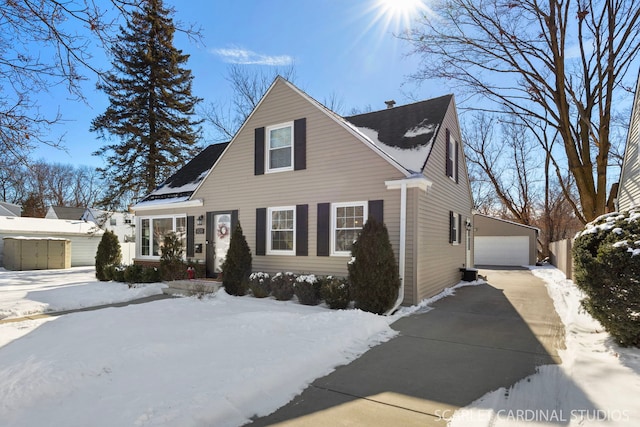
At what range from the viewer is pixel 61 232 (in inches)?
859

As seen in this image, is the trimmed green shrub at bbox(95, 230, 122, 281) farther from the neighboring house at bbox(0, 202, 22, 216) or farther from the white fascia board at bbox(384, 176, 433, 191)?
the neighboring house at bbox(0, 202, 22, 216)

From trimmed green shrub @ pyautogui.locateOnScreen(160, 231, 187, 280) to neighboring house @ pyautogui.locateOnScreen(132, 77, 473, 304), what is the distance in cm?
61

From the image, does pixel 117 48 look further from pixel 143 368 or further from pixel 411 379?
pixel 411 379

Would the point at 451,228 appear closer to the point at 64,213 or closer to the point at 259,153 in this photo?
the point at 259,153

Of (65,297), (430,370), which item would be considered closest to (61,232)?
(65,297)

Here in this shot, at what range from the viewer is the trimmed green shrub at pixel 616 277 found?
4383mm

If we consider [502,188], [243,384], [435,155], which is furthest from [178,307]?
[502,188]

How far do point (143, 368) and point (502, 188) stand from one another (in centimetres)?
3197

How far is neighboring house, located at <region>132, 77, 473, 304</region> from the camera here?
833 cm

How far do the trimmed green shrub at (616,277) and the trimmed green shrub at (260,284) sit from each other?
21.6 feet

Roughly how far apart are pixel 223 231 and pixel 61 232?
16706mm

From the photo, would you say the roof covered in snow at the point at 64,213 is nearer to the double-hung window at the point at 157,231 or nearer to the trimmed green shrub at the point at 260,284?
the double-hung window at the point at 157,231

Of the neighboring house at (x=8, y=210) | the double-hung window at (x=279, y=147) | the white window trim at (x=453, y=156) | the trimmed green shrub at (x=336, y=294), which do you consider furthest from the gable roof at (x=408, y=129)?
the neighboring house at (x=8, y=210)

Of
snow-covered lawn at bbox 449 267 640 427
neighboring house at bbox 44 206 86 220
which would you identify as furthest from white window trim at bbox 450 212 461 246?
neighboring house at bbox 44 206 86 220
